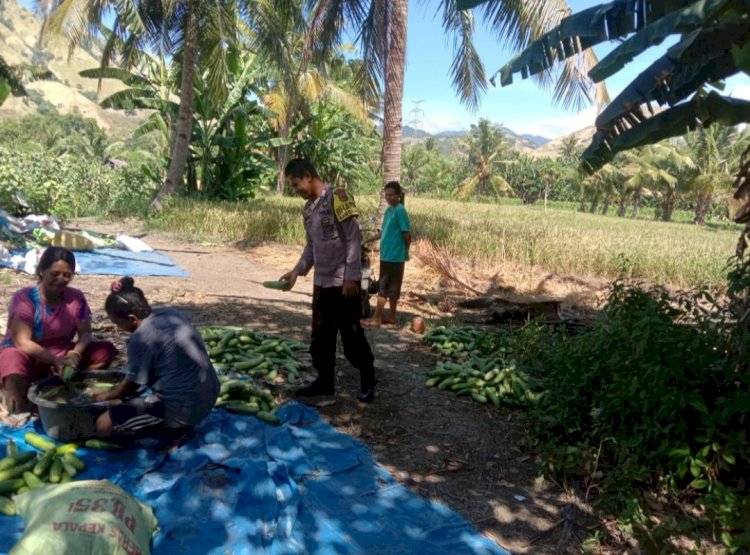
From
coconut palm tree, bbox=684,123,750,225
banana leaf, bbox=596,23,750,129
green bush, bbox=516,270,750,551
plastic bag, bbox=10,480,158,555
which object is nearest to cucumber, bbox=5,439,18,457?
plastic bag, bbox=10,480,158,555

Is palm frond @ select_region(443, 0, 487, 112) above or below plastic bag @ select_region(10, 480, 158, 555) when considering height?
above

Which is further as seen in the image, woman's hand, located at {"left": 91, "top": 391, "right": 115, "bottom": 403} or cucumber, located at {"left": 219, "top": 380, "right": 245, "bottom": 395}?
cucumber, located at {"left": 219, "top": 380, "right": 245, "bottom": 395}

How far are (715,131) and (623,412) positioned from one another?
3341 centimetres

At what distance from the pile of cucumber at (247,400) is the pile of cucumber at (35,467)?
3.24 feet

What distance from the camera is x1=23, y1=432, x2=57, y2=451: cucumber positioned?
321cm

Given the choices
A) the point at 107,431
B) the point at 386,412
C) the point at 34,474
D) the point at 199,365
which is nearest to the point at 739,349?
the point at 386,412

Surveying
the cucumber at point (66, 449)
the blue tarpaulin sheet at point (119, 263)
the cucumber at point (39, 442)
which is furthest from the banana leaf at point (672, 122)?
the blue tarpaulin sheet at point (119, 263)

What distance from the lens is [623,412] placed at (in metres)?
3.43

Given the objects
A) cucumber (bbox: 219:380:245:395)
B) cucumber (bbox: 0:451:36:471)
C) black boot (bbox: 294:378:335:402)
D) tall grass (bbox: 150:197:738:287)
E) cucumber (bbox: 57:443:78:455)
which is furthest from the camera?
tall grass (bbox: 150:197:738:287)

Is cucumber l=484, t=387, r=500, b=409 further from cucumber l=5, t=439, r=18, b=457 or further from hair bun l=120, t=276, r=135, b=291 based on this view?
cucumber l=5, t=439, r=18, b=457

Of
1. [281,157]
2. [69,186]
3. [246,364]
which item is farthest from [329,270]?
[281,157]

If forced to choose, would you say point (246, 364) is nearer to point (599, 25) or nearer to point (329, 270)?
point (329, 270)

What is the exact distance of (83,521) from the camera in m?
2.23

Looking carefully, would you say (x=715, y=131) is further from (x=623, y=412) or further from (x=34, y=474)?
(x=34, y=474)
